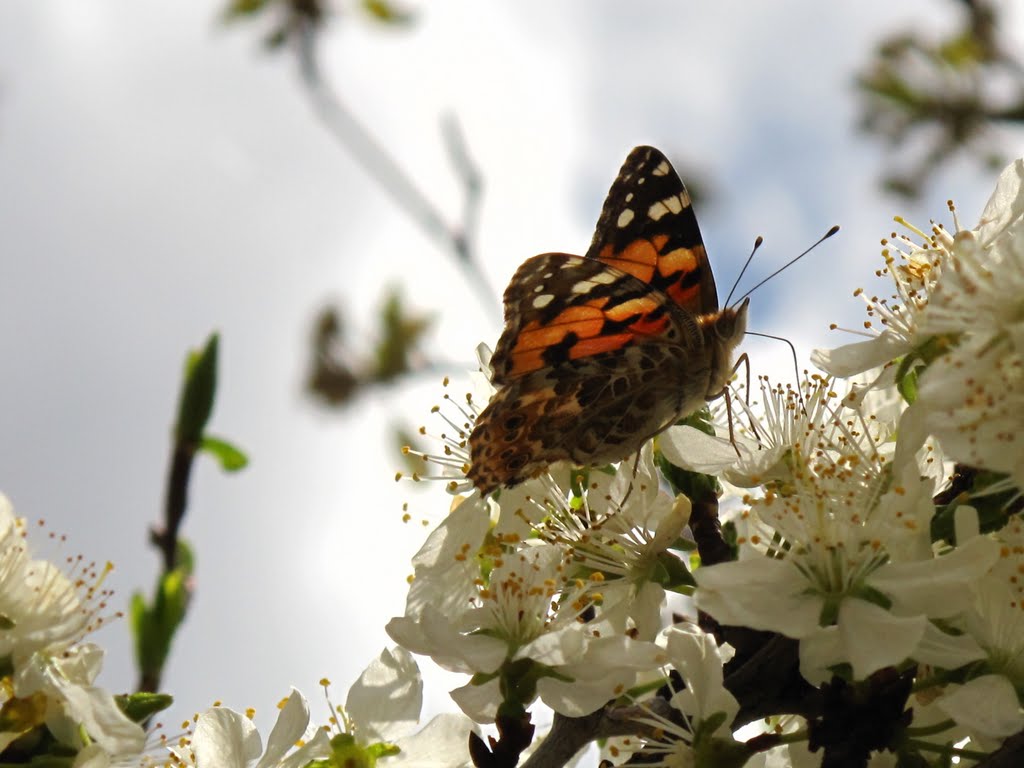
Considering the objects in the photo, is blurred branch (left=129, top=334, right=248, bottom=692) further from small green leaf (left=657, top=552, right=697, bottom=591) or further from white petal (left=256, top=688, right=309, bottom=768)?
small green leaf (left=657, top=552, right=697, bottom=591)

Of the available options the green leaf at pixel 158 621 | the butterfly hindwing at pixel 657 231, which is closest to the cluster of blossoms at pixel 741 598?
the green leaf at pixel 158 621

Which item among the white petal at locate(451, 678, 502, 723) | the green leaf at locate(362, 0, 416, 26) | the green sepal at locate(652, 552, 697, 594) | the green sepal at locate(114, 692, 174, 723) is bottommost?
the green sepal at locate(114, 692, 174, 723)

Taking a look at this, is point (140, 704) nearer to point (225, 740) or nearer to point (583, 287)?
point (225, 740)

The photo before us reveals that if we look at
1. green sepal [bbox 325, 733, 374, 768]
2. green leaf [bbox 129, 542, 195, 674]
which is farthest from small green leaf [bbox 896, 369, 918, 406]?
green leaf [bbox 129, 542, 195, 674]

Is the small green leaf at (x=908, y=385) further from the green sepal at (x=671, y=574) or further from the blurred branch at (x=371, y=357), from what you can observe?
the blurred branch at (x=371, y=357)

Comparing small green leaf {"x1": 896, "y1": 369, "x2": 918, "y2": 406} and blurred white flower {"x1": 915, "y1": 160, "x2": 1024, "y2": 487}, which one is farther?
small green leaf {"x1": 896, "y1": 369, "x2": 918, "y2": 406}

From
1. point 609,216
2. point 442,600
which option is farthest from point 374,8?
point 442,600
